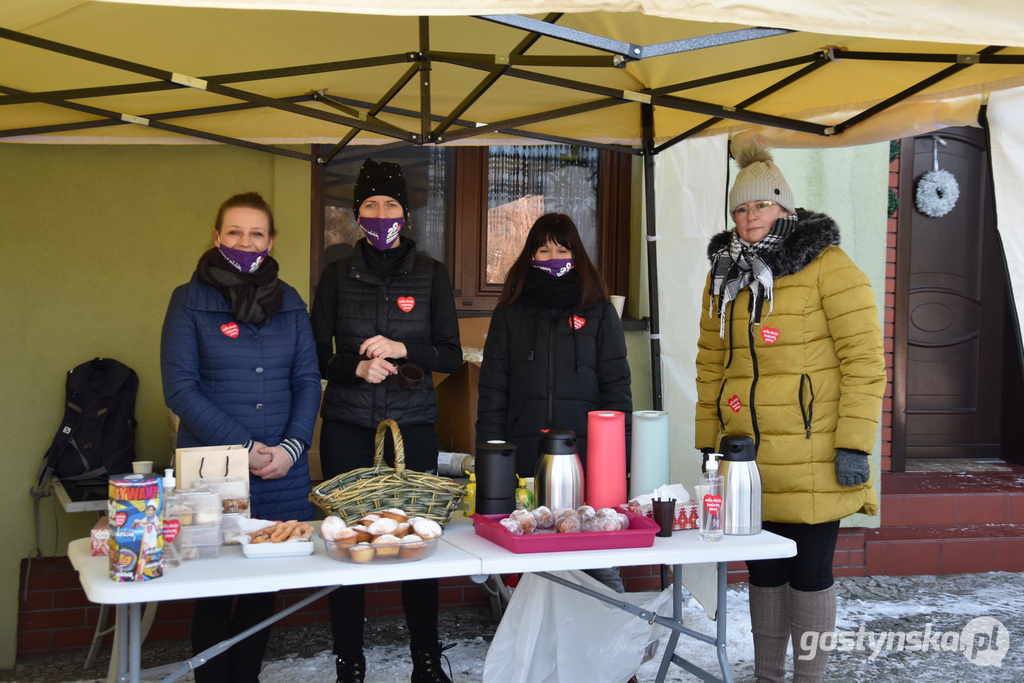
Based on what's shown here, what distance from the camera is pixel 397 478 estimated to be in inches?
95.0

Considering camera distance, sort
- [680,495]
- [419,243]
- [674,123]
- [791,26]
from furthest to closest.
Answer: [419,243] < [674,123] < [680,495] < [791,26]

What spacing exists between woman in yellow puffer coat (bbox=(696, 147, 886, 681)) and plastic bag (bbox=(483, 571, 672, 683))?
455 millimetres

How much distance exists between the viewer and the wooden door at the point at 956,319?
5887 mm

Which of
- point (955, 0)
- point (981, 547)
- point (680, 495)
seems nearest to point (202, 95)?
point (680, 495)

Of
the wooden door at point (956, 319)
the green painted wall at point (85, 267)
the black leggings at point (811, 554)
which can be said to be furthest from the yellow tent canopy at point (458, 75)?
the wooden door at point (956, 319)

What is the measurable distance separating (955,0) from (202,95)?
277 cm

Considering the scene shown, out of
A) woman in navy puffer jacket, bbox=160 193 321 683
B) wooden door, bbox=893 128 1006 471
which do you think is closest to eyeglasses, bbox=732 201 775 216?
woman in navy puffer jacket, bbox=160 193 321 683

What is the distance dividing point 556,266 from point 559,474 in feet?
3.13

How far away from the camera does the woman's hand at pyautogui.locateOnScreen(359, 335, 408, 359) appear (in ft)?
9.96

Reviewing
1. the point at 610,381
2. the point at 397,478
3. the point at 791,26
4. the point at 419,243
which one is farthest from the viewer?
the point at 419,243

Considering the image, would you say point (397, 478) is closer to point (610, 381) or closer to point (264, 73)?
point (610, 381)

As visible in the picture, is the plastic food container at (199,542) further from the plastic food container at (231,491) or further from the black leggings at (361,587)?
the black leggings at (361,587)

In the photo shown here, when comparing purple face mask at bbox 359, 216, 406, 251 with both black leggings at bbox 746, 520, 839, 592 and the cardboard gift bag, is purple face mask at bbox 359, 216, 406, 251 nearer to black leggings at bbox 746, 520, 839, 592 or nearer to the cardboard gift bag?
the cardboard gift bag

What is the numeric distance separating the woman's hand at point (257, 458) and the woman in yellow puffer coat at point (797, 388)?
1442 millimetres
